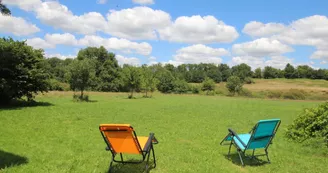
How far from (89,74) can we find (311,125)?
28.9 metres

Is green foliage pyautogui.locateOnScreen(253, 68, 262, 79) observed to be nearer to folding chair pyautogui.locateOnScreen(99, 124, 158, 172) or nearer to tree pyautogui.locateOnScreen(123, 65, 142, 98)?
tree pyautogui.locateOnScreen(123, 65, 142, 98)

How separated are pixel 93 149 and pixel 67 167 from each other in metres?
1.86

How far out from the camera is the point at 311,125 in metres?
9.59

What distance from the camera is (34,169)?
599 centimetres

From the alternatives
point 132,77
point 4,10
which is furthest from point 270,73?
point 4,10

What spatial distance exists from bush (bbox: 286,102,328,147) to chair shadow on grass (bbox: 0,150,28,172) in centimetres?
882

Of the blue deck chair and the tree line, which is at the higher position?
the tree line

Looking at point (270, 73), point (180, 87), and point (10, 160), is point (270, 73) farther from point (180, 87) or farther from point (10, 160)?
point (10, 160)

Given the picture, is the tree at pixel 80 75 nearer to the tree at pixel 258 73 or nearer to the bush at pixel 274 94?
the bush at pixel 274 94

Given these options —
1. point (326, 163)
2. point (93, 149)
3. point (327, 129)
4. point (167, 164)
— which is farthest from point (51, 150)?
point (327, 129)

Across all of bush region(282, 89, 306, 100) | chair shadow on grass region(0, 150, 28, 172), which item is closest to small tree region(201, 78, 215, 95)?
bush region(282, 89, 306, 100)

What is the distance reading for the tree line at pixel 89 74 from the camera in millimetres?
20734

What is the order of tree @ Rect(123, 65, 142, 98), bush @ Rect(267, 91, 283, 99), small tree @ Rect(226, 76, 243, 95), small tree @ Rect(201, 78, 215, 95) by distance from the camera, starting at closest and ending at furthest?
tree @ Rect(123, 65, 142, 98) → bush @ Rect(267, 91, 283, 99) → small tree @ Rect(226, 76, 243, 95) → small tree @ Rect(201, 78, 215, 95)

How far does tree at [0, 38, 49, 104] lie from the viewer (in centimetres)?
2027
